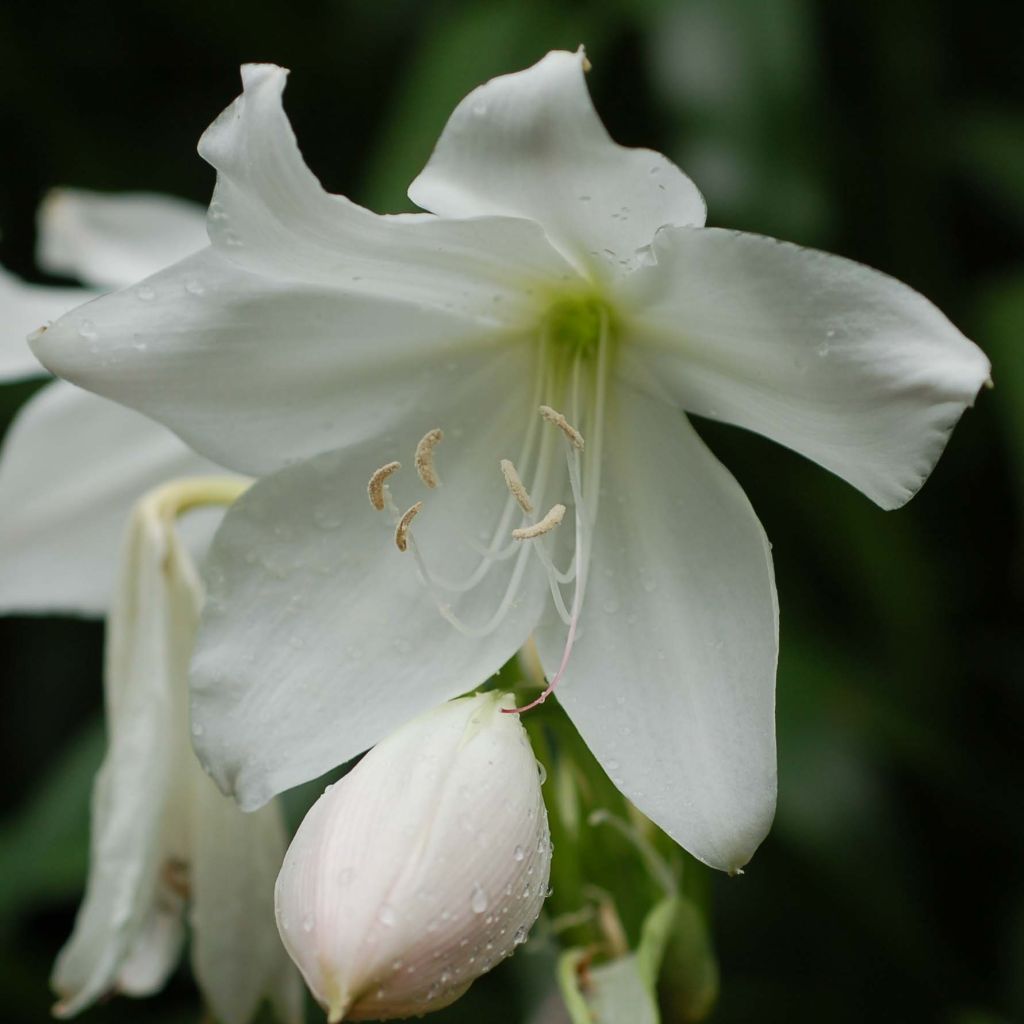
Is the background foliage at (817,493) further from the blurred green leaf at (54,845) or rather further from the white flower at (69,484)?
the white flower at (69,484)

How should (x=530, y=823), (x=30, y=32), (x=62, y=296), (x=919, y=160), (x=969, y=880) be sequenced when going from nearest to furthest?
1. (x=530, y=823)
2. (x=62, y=296)
3. (x=969, y=880)
4. (x=919, y=160)
5. (x=30, y=32)

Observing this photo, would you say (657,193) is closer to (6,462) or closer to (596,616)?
(596,616)

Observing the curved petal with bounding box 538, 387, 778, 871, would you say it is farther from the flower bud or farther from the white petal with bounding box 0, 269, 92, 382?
the white petal with bounding box 0, 269, 92, 382

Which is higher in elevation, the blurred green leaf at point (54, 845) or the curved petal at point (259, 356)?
the curved petal at point (259, 356)

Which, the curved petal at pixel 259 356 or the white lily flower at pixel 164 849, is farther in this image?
the white lily flower at pixel 164 849

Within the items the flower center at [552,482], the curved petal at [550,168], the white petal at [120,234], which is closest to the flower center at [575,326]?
the flower center at [552,482]

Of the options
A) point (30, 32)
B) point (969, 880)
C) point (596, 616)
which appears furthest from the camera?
point (30, 32)

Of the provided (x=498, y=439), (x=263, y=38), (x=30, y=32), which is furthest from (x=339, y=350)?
(x=30, y=32)

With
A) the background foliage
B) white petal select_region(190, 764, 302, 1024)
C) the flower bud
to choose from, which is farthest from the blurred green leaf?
the flower bud
